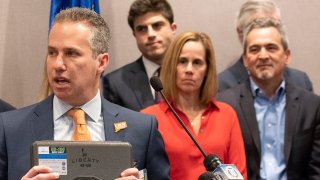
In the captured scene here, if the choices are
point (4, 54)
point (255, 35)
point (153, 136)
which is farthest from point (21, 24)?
point (153, 136)

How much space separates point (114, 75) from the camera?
374 centimetres

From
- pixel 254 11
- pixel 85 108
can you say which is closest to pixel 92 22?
pixel 85 108

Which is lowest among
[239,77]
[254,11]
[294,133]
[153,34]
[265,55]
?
[294,133]

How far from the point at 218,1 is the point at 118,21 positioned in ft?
2.54

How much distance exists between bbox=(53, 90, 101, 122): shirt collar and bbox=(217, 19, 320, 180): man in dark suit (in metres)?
1.27

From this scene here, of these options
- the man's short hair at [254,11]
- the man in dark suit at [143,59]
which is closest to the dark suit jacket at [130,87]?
the man in dark suit at [143,59]

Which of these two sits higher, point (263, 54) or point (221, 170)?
point (263, 54)

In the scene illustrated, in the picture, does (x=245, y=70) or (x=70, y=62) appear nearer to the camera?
(x=70, y=62)

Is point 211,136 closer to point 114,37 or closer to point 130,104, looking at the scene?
point 130,104

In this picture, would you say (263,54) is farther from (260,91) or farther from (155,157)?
(155,157)

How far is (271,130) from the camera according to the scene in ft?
11.2

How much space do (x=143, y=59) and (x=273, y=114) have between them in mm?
863

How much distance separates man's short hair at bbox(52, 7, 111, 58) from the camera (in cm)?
225

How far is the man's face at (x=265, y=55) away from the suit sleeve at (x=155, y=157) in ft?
4.10
